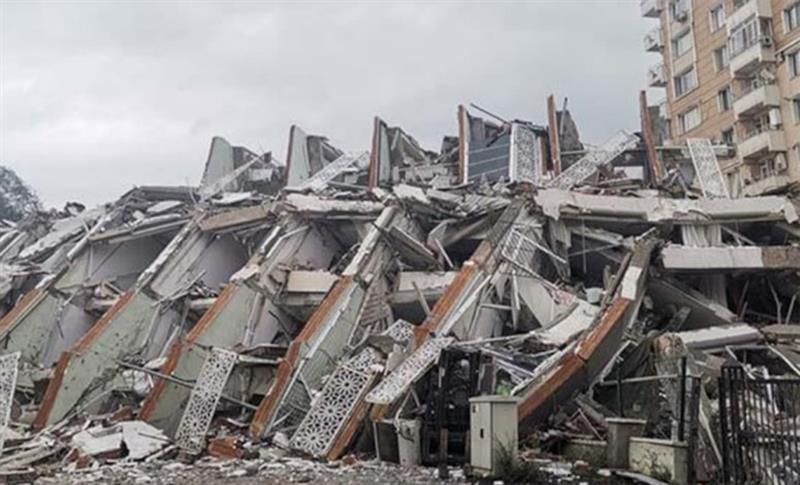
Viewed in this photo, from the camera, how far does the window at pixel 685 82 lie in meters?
35.0

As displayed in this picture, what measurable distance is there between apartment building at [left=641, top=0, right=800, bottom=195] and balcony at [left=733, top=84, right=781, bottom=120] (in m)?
0.03

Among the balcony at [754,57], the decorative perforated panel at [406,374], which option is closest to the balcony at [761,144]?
the balcony at [754,57]

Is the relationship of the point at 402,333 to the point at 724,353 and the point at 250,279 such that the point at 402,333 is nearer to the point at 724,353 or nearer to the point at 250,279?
the point at 250,279

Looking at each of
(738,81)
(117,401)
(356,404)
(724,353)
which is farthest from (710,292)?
(738,81)

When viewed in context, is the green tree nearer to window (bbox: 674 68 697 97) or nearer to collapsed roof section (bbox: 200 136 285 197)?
collapsed roof section (bbox: 200 136 285 197)

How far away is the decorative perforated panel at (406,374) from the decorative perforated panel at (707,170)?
987 cm

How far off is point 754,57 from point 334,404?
2526cm

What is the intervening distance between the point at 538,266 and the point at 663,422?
5.15 meters

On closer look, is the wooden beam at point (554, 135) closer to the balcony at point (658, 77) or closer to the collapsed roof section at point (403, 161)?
the collapsed roof section at point (403, 161)

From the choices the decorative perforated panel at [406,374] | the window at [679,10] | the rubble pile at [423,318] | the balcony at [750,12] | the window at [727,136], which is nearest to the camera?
the rubble pile at [423,318]

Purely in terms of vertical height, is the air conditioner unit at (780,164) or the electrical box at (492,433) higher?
the air conditioner unit at (780,164)

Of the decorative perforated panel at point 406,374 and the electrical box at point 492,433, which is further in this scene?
the decorative perforated panel at point 406,374

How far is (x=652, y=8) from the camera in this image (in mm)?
37562

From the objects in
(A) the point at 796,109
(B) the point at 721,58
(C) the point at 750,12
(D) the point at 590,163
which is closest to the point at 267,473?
(D) the point at 590,163
